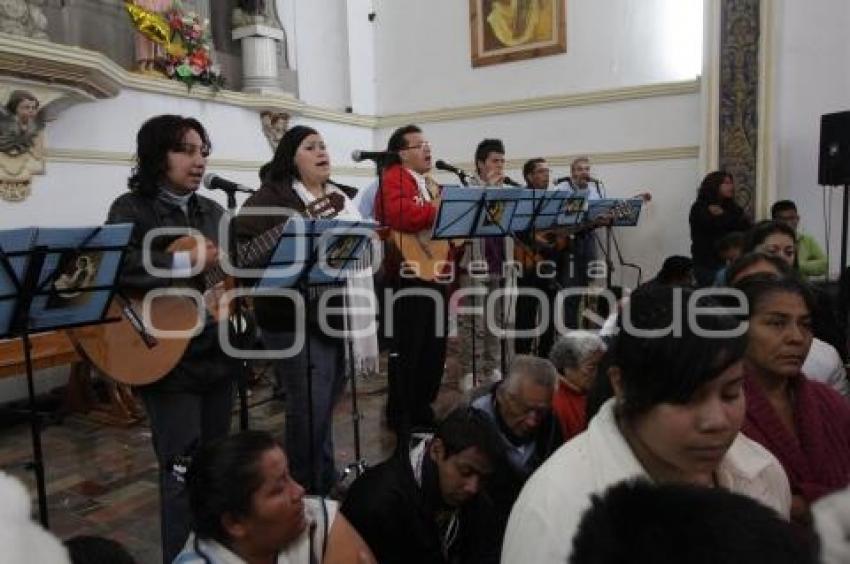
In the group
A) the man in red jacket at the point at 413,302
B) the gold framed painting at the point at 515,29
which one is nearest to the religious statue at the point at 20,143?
the man in red jacket at the point at 413,302

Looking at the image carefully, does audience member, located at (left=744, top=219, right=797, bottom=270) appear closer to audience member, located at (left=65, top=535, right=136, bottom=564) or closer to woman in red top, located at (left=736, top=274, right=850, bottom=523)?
woman in red top, located at (left=736, top=274, right=850, bottom=523)

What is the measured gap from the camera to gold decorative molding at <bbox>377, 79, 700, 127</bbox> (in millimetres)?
6254

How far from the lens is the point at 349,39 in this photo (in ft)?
24.6

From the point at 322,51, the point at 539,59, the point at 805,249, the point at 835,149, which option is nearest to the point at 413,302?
the point at 835,149

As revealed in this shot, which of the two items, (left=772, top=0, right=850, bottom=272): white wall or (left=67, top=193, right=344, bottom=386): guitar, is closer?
(left=67, top=193, right=344, bottom=386): guitar

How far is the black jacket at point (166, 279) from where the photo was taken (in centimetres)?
202

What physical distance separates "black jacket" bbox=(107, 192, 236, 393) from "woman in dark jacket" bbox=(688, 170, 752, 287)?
4.11 metres

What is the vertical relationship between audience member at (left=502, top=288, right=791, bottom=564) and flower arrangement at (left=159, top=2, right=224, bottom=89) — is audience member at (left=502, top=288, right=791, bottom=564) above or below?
below

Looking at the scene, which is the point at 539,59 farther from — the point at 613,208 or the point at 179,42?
the point at 179,42

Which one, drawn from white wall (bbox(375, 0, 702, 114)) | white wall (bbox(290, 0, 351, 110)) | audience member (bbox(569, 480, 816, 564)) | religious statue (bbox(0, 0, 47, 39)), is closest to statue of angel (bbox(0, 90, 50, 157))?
religious statue (bbox(0, 0, 47, 39))

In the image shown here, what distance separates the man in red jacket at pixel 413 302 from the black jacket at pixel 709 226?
2.74 meters

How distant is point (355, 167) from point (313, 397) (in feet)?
16.7

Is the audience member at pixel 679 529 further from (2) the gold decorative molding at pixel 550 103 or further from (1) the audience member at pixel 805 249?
(2) the gold decorative molding at pixel 550 103

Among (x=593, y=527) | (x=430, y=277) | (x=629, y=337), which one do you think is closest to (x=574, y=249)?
(x=430, y=277)
